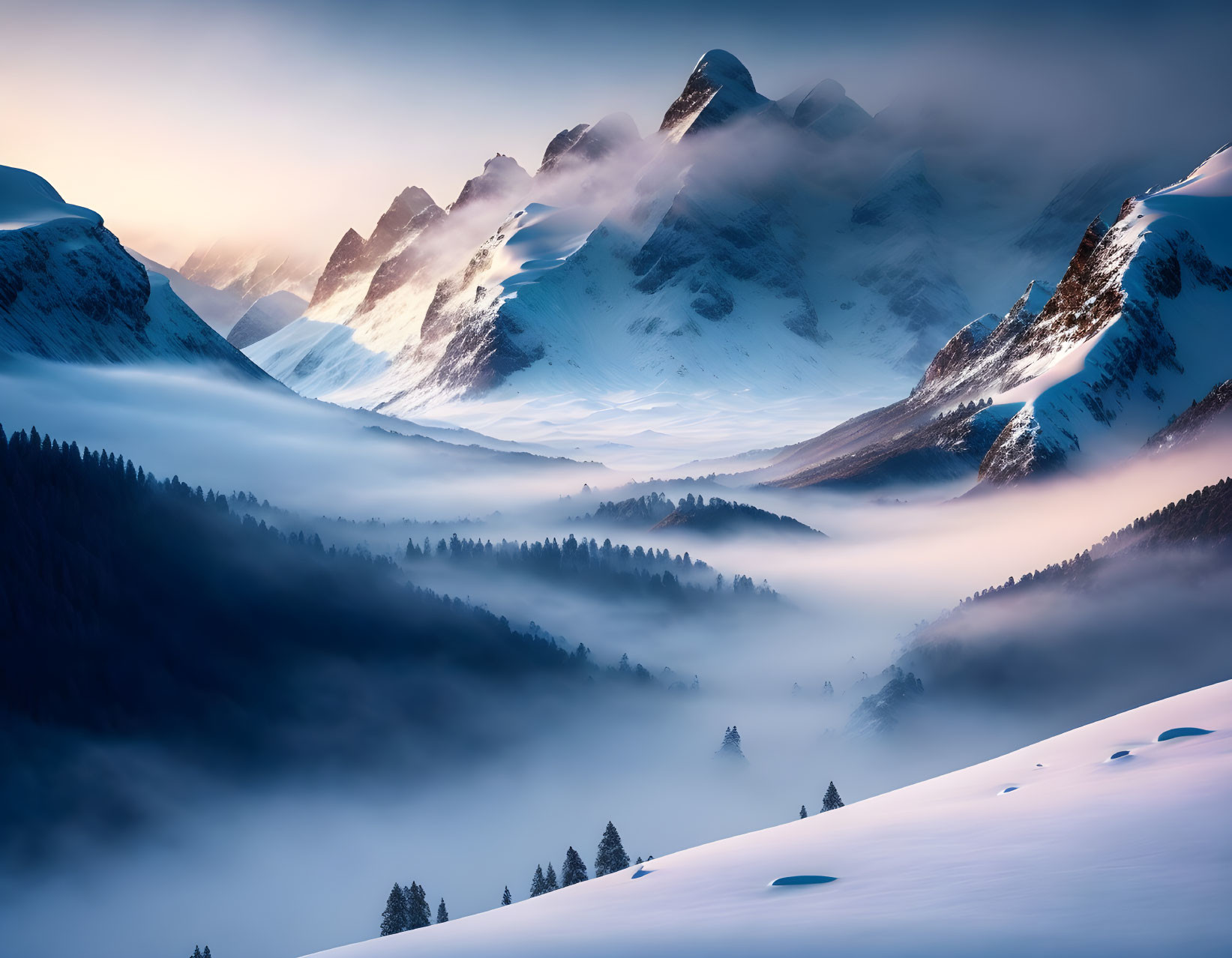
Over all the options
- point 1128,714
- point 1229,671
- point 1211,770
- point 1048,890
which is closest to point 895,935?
point 1048,890

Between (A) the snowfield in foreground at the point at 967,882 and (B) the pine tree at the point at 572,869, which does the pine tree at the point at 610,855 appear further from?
(A) the snowfield in foreground at the point at 967,882

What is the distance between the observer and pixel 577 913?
20.4 meters

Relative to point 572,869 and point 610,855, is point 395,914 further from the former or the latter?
point 610,855

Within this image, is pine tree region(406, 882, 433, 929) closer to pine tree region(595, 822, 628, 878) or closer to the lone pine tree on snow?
the lone pine tree on snow

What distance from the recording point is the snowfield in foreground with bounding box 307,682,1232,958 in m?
13.9

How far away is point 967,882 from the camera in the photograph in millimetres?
16531

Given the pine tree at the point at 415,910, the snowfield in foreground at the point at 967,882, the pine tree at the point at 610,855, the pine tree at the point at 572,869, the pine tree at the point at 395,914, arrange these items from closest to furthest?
1. the snowfield in foreground at the point at 967,882
2. the pine tree at the point at 395,914
3. the pine tree at the point at 572,869
4. the pine tree at the point at 415,910
5. the pine tree at the point at 610,855

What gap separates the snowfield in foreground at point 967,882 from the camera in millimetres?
13938

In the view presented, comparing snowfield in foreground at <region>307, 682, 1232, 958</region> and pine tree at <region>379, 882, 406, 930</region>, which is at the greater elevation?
pine tree at <region>379, 882, 406, 930</region>

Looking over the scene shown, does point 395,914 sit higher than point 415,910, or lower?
lower

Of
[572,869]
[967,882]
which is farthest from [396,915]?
[967,882]

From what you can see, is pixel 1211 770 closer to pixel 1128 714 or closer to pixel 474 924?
pixel 1128 714

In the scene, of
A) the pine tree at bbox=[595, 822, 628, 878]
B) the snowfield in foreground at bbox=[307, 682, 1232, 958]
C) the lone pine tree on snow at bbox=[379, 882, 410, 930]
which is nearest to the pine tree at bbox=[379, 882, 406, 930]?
the lone pine tree on snow at bbox=[379, 882, 410, 930]

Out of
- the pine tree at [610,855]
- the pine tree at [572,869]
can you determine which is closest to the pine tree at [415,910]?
the pine tree at [572,869]
